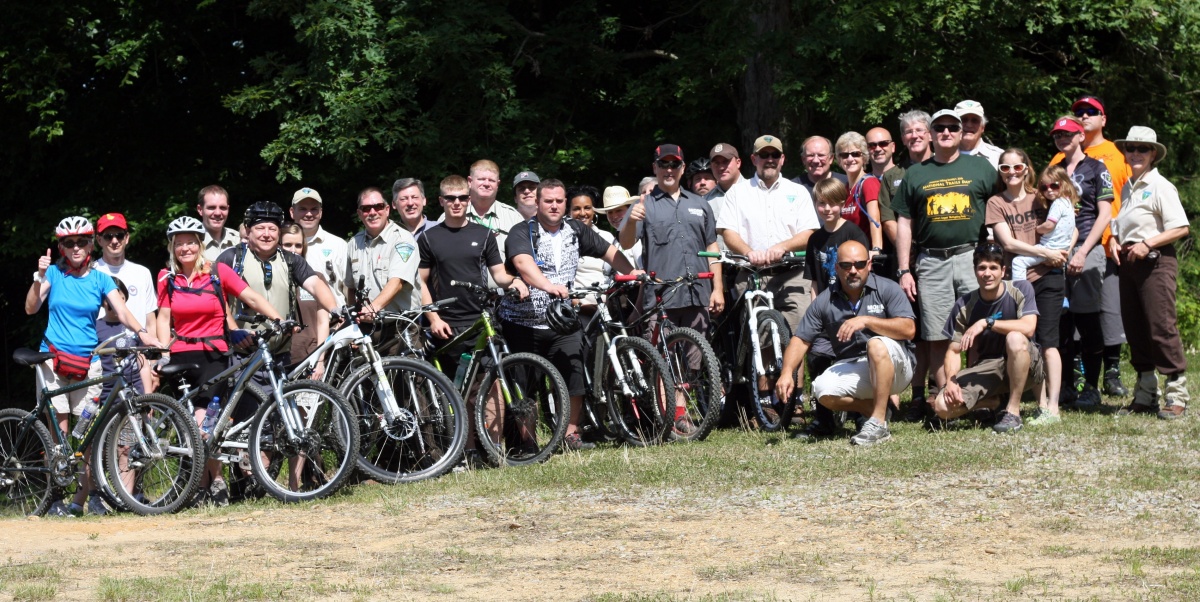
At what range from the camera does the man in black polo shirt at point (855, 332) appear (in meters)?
8.86

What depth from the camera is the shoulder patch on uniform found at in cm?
924

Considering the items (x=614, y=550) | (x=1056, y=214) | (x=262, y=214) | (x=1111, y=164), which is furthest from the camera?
(x=1111, y=164)

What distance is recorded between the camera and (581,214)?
10219 mm

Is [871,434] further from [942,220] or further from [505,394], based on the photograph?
[505,394]

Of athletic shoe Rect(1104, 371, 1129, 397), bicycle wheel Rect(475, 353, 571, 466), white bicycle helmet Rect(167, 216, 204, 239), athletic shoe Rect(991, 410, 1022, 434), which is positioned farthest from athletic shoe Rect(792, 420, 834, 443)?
white bicycle helmet Rect(167, 216, 204, 239)

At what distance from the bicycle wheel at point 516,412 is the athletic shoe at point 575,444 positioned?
320mm

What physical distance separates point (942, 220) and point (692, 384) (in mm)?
1952

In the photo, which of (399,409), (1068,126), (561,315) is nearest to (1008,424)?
(1068,126)

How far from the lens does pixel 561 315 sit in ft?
30.0

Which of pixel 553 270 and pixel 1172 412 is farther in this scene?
pixel 553 270

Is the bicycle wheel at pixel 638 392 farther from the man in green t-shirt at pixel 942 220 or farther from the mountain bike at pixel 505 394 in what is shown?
the man in green t-shirt at pixel 942 220

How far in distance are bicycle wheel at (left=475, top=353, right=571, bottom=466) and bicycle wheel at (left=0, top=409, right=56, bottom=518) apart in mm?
2749

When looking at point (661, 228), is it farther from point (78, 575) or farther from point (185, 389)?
point (78, 575)

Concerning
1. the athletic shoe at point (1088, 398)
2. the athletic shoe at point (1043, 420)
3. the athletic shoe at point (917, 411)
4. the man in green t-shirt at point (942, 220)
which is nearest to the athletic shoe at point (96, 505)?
the athletic shoe at point (917, 411)
